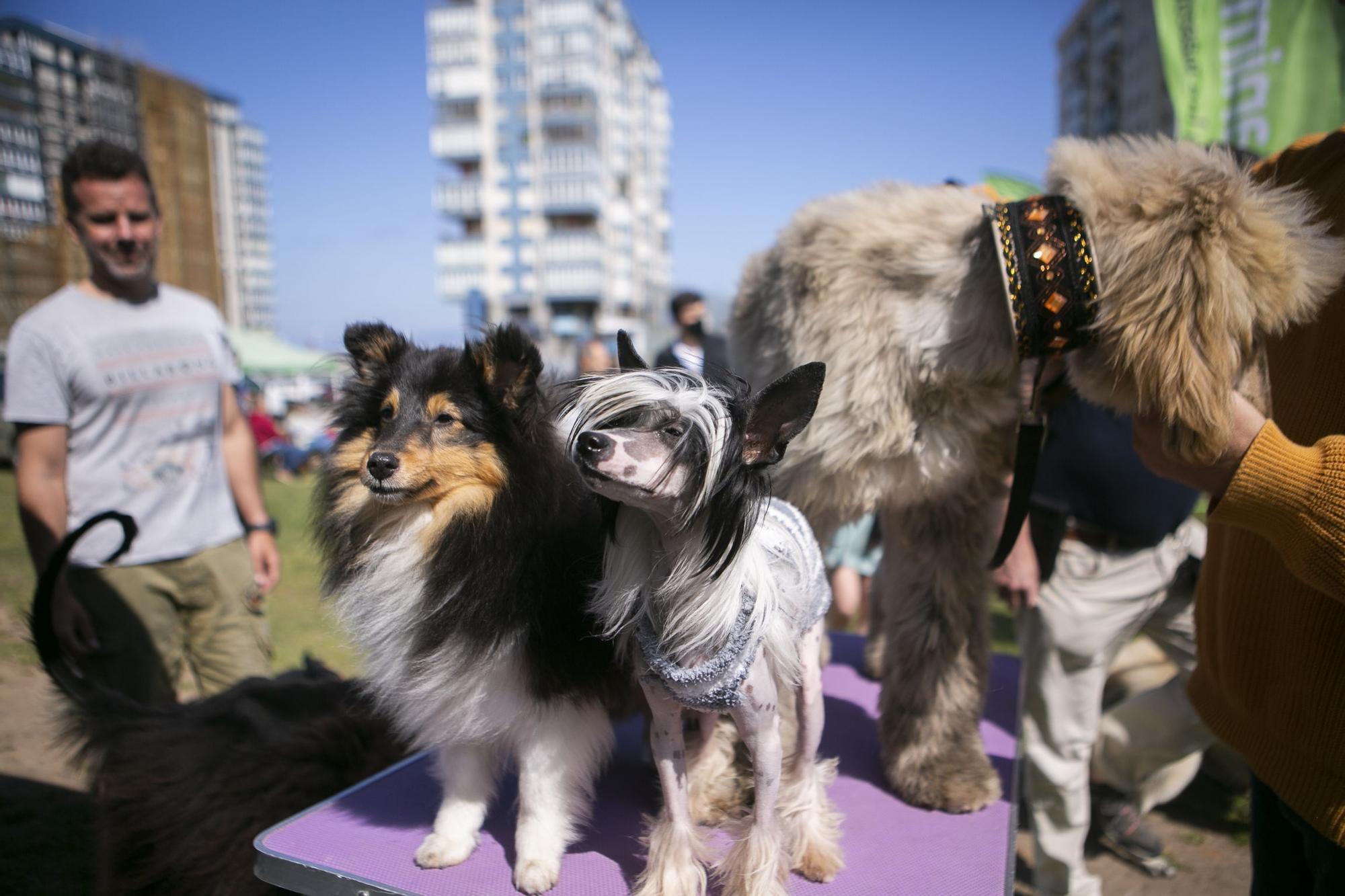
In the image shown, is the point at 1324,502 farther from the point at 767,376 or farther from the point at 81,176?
the point at 81,176

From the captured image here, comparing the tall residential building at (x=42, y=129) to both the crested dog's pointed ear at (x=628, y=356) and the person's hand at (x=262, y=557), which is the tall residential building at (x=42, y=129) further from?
the crested dog's pointed ear at (x=628, y=356)

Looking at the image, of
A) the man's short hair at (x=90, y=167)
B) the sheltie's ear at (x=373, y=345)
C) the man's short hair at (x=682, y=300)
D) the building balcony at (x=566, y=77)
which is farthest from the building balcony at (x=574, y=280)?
the sheltie's ear at (x=373, y=345)

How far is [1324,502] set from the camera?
1179 mm

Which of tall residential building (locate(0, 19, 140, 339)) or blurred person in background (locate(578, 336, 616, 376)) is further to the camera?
tall residential building (locate(0, 19, 140, 339))

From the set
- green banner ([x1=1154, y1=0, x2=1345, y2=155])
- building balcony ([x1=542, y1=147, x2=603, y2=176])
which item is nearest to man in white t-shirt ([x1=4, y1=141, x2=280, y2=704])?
green banner ([x1=1154, y1=0, x2=1345, y2=155])

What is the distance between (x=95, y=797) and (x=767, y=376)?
2181mm

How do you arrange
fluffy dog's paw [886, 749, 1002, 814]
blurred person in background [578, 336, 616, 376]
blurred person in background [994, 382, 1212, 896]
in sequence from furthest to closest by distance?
blurred person in background [578, 336, 616, 376] < blurred person in background [994, 382, 1212, 896] < fluffy dog's paw [886, 749, 1002, 814]

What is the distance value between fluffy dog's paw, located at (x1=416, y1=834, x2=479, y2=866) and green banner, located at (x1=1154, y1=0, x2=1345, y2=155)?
4.38m

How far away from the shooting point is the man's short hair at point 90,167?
8.43 ft

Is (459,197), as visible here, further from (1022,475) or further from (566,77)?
(1022,475)

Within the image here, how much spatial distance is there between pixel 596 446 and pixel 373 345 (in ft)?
2.50

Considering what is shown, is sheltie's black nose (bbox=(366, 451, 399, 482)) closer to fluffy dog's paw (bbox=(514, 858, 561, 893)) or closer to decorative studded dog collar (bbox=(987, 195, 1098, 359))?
fluffy dog's paw (bbox=(514, 858, 561, 893))

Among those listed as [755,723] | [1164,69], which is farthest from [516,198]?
[755,723]

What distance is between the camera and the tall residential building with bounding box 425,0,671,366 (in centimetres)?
4291
